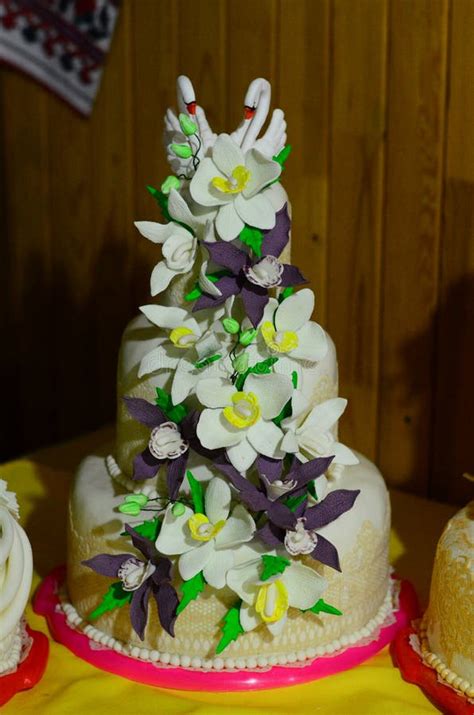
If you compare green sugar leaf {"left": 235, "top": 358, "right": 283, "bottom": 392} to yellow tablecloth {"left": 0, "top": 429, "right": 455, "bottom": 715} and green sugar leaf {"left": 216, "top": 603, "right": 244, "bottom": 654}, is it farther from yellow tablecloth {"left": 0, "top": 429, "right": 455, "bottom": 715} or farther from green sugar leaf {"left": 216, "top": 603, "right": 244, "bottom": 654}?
yellow tablecloth {"left": 0, "top": 429, "right": 455, "bottom": 715}

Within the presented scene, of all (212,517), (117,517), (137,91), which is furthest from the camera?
(137,91)

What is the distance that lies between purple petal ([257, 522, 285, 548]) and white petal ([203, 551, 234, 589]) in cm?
5

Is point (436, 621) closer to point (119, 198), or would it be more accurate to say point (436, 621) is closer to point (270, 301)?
point (270, 301)

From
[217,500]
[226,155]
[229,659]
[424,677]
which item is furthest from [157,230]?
[424,677]

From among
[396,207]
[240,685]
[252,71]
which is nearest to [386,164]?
[396,207]

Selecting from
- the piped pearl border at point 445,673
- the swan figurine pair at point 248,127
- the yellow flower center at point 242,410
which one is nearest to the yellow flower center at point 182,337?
the yellow flower center at point 242,410

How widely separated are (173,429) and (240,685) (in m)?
0.34

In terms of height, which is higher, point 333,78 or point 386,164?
point 333,78

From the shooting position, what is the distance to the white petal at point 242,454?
4.08 ft

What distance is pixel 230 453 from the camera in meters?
1.25

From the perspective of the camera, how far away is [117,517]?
137 centimetres

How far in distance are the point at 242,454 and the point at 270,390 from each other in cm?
8

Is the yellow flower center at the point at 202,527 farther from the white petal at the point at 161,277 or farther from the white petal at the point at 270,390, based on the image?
the white petal at the point at 161,277

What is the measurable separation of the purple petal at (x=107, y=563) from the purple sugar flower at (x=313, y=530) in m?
0.18
